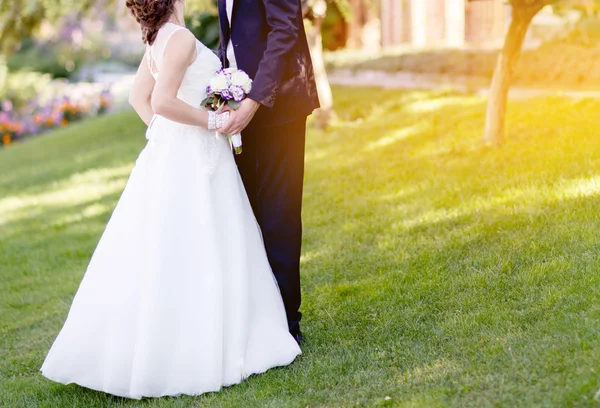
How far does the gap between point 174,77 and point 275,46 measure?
0.49 metres

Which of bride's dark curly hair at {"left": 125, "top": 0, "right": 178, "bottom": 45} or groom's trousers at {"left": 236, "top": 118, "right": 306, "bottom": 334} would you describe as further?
groom's trousers at {"left": 236, "top": 118, "right": 306, "bottom": 334}

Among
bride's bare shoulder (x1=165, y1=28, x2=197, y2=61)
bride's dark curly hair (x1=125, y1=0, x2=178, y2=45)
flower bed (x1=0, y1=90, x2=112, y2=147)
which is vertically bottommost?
flower bed (x1=0, y1=90, x2=112, y2=147)

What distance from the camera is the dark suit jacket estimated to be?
11.8 feet

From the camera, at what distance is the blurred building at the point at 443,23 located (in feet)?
47.9

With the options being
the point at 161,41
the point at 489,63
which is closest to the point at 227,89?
the point at 161,41

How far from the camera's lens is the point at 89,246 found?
733 cm

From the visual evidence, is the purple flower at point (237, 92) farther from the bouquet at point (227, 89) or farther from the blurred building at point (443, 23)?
the blurred building at point (443, 23)

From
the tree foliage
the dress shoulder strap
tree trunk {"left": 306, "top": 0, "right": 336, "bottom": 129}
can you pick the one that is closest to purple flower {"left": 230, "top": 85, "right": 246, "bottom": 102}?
the dress shoulder strap

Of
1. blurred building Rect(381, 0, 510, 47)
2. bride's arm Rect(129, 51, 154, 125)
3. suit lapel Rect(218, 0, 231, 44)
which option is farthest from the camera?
blurred building Rect(381, 0, 510, 47)

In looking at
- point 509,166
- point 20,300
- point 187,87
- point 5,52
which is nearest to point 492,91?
point 509,166

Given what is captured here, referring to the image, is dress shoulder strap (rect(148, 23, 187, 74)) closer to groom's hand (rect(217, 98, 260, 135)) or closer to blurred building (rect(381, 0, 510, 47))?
groom's hand (rect(217, 98, 260, 135))

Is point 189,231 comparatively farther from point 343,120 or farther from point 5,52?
point 5,52

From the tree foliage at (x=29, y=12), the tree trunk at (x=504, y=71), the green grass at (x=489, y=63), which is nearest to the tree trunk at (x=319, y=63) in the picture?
the green grass at (x=489, y=63)

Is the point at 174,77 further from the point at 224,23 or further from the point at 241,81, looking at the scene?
the point at 224,23
